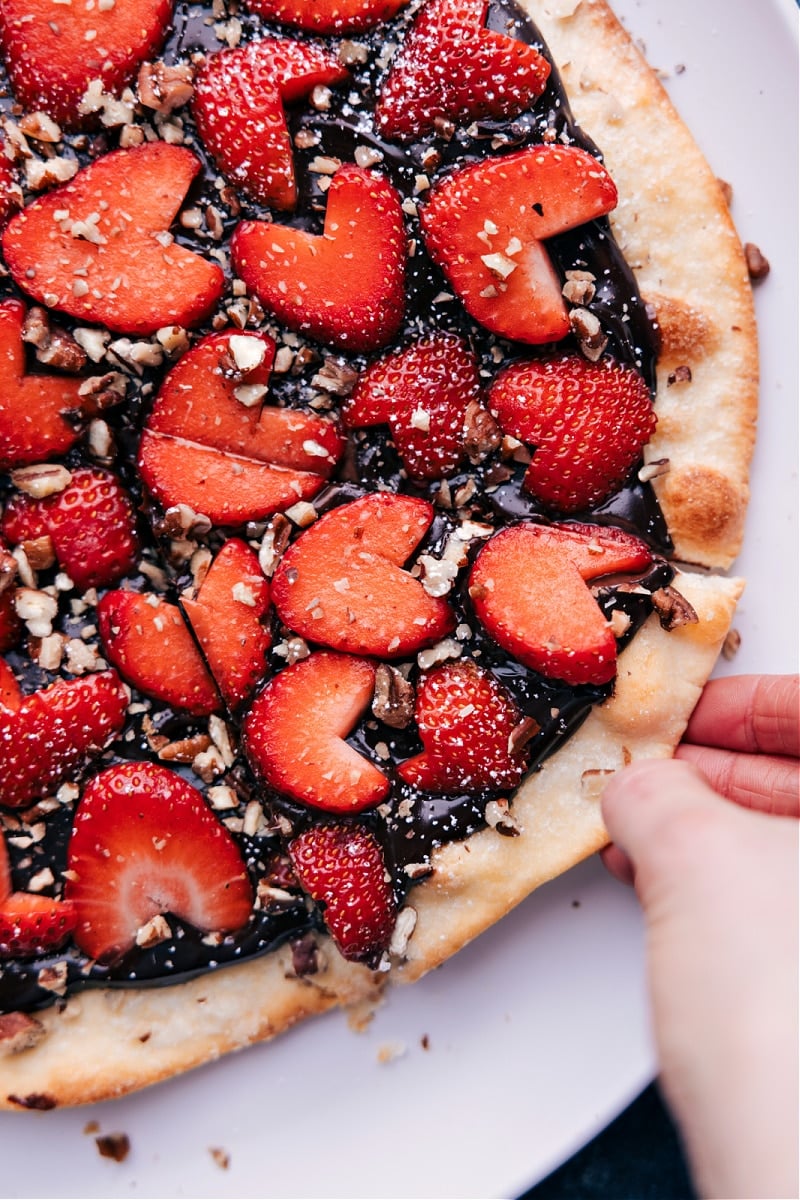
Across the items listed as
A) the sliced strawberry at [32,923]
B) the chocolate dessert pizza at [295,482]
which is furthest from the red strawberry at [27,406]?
the sliced strawberry at [32,923]

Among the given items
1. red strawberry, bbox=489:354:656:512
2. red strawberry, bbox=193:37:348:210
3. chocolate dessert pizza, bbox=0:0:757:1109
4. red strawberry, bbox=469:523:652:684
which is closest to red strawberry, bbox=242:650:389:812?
chocolate dessert pizza, bbox=0:0:757:1109

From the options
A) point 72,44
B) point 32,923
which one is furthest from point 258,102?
point 32,923

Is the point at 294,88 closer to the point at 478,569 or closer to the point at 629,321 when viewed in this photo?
the point at 629,321

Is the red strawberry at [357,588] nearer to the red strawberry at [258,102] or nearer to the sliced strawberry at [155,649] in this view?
the sliced strawberry at [155,649]

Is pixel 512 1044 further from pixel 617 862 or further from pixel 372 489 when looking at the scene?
pixel 372 489

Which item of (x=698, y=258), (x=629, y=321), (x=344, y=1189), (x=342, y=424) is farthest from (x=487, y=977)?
(x=698, y=258)

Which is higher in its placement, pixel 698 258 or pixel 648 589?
pixel 698 258
